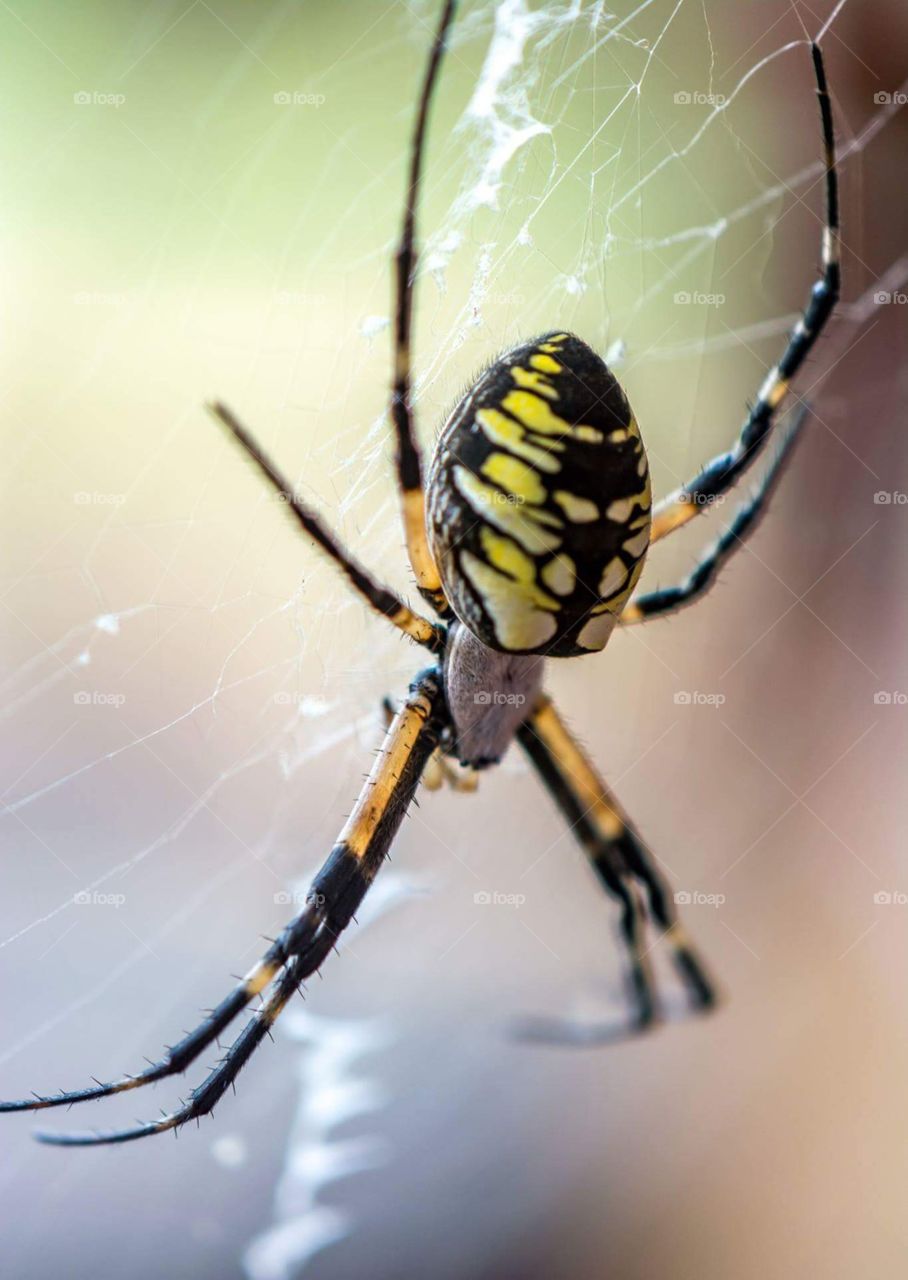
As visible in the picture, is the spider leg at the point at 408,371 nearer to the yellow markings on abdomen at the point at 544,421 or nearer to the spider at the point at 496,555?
the spider at the point at 496,555

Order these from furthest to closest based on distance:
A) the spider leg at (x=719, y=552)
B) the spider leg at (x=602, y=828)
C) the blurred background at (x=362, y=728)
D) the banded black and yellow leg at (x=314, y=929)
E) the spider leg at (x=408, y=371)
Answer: the blurred background at (x=362, y=728)
the spider leg at (x=602, y=828)
the spider leg at (x=719, y=552)
the banded black and yellow leg at (x=314, y=929)
the spider leg at (x=408, y=371)

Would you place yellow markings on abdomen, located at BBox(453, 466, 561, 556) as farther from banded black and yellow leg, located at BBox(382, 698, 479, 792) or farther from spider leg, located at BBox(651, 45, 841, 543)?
banded black and yellow leg, located at BBox(382, 698, 479, 792)

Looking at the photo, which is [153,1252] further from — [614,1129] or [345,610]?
[345,610]

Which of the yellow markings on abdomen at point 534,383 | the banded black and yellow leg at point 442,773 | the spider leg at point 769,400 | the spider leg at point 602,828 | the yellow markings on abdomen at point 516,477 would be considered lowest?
the spider leg at point 602,828

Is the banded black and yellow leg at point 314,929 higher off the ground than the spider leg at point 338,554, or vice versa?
the spider leg at point 338,554

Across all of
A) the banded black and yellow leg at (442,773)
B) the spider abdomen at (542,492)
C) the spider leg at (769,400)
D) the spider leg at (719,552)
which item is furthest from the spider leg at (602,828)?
the spider abdomen at (542,492)

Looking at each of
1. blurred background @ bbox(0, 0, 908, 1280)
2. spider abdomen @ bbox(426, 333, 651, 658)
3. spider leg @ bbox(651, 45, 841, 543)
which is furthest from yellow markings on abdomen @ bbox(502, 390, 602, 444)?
blurred background @ bbox(0, 0, 908, 1280)

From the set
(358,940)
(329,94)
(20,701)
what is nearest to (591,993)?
(358,940)
